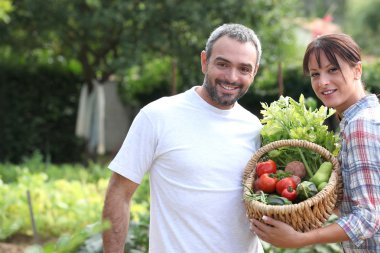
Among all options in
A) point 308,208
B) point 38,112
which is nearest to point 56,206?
point 308,208

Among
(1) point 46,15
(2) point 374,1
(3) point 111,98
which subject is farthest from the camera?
(2) point 374,1

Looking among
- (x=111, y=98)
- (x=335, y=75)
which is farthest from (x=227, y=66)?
(x=111, y=98)

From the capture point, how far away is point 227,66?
278 cm

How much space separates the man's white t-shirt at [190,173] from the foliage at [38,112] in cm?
962

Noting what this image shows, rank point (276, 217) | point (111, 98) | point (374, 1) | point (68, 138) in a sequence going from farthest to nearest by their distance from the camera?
point (374, 1) → point (111, 98) → point (68, 138) → point (276, 217)

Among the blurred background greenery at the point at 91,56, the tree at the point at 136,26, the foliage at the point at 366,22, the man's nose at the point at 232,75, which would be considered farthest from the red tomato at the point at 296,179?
the foliage at the point at 366,22

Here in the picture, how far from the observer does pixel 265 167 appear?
2652mm

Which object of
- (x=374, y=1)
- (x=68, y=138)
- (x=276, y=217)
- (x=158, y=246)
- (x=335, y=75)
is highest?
(x=374, y=1)

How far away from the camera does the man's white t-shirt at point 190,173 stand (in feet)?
8.77

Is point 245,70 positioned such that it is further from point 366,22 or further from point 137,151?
point 366,22

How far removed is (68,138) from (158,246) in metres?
10.1

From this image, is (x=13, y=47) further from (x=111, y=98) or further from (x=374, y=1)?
(x=374, y=1)

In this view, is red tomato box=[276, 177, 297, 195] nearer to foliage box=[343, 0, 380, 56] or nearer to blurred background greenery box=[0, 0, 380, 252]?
blurred background greenery box=[0, 0, 380, 252]

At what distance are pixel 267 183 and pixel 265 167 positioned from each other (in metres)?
0.10
